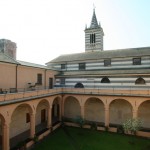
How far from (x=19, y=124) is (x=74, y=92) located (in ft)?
34.1

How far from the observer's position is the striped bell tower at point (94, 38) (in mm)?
45281

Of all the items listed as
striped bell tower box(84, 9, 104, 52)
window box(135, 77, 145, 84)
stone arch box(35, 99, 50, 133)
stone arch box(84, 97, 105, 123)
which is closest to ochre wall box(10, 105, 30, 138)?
stone arch box(35, 99, 50, 133)

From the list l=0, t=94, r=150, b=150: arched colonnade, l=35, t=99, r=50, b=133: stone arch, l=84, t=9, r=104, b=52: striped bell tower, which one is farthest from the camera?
l=84, t=9, r=104, b=52: striped bell tower

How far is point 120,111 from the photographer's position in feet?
91.8

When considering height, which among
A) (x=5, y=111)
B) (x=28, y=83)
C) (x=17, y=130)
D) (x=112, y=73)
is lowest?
(x=17, y=130)

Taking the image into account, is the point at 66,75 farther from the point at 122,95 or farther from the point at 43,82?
the point at 122,95

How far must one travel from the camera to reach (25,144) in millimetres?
18641

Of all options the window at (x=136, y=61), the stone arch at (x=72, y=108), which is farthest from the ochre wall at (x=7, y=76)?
the window at (x=136, y=61)

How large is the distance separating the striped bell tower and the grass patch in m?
26.9

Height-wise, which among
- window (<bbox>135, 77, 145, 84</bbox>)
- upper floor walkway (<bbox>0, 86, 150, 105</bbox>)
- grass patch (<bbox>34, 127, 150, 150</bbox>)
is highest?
window (<bbox>135, 77, 145, 84</bbox>)

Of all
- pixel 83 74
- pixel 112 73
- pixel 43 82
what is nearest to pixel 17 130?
pixel 43 82

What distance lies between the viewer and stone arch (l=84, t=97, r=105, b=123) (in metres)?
29.4

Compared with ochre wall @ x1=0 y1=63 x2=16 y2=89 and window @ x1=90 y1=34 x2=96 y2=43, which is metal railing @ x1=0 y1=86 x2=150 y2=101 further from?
window @ x1=90 y1=34 x2=96 y2=43

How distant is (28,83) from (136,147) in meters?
18.1
